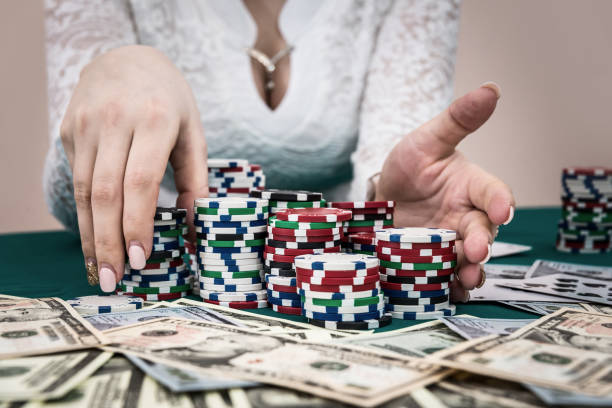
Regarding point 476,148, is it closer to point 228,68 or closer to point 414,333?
point 228,68

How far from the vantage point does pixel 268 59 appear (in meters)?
3.37

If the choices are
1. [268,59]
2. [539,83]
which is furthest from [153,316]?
[539,83]

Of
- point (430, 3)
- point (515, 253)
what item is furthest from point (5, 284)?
point (430, 3)

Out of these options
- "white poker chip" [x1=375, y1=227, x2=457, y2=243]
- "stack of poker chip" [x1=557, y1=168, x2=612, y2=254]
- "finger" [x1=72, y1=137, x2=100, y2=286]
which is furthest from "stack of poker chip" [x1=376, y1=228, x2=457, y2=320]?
"stack of poker chip" [x1=557, y1=168, x2=612, y2=254]

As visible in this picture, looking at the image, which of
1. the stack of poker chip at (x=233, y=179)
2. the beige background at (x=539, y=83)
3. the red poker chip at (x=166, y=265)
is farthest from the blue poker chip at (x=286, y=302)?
the beige background at (x=539, y=83)

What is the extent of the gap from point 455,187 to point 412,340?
2.73 feet

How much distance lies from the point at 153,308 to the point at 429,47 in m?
2.24

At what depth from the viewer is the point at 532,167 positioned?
21.9ft

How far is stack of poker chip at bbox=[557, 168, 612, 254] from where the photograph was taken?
9.57 feet

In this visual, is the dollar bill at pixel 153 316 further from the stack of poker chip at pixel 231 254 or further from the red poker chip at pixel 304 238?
the red poker chip at pixel 304 238

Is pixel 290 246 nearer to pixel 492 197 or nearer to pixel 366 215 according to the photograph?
pixel 366 215

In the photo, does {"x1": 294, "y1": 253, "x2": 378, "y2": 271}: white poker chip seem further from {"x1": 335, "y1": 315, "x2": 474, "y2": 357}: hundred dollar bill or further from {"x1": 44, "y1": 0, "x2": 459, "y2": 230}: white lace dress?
{"x1": 44, "y1": 0, "x2": 459, "y2": 230}: white lace dress

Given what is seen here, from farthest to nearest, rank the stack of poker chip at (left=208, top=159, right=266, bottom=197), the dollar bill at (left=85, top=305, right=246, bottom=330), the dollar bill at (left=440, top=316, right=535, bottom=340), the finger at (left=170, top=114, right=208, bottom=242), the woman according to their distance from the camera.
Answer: the stack of poker chip at (left=208, top=159, right=266, bottom=197) → the finger at (left=170, top=114, right=208, bottom=242) → the woman → the dollar bill at (left=85, top=305, right=246, bottom=330) → the dollar bill at (left=440, top=316, right=535, bottom=340)

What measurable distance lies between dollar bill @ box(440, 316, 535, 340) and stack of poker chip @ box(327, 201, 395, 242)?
55cm
